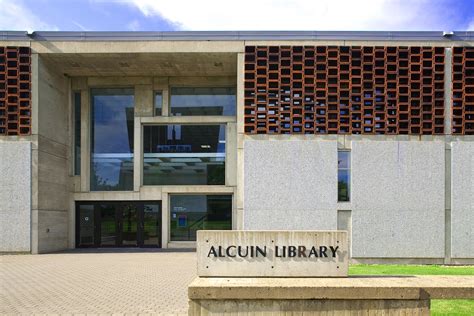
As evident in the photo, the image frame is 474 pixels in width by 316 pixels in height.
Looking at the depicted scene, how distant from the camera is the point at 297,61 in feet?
49.3

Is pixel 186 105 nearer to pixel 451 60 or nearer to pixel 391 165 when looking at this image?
pixel 391 165

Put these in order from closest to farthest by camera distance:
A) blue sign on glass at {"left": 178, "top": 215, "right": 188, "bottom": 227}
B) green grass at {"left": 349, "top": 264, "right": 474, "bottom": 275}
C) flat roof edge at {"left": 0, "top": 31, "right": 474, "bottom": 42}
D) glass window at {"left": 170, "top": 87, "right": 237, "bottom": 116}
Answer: green grass at {"left": 349, "top": 264, "right": 474, "bottom": 275} → flat roof edge at {"left": 0, "top": 31, "right": 474, "bottom": 42} → blue sign on glass at {"left": 178, "top": 215, "right": 188, "bottom": 227} → glass window at {"left": 170, "top": 87, "right": 237, "bottom": 116}

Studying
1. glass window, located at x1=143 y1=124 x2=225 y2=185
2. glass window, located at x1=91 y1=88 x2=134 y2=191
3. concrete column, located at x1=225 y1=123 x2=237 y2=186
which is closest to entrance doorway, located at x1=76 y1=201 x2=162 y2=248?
glass window, located at x1=91 y1=88 x2=134 y2=191

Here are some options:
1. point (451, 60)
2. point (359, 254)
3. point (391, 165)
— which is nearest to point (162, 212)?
point (359, 254)

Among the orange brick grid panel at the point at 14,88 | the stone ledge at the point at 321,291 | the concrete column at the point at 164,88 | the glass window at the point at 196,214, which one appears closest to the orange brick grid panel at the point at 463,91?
the glass window at the point at 196,214

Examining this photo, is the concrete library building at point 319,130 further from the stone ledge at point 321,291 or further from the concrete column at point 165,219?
the stone ledge at point 321,291

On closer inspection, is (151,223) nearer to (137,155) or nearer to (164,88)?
(137,155)

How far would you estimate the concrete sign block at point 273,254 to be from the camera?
19.3 feet

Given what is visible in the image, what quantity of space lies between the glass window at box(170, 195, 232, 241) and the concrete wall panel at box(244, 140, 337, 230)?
3305 mm

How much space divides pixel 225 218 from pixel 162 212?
292 cm

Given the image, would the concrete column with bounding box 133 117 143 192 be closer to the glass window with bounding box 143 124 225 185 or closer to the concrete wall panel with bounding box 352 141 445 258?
the glass window with bounding box 143 124 225 185

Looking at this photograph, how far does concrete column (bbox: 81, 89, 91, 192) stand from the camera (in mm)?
17844

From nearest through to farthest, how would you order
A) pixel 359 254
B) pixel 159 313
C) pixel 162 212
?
1. pixel 159 313
2. pixel 359 254
3. pixel 162 212

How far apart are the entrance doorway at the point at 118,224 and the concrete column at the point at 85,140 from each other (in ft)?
3.71
